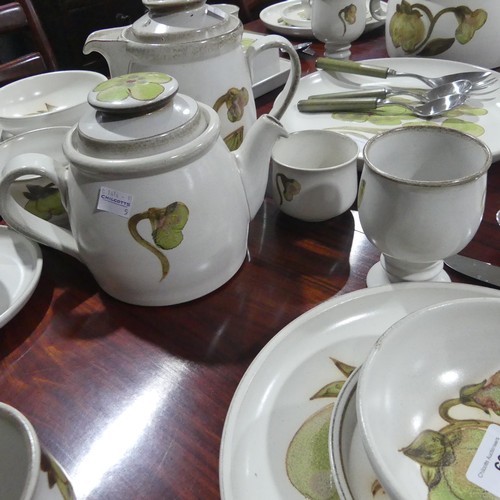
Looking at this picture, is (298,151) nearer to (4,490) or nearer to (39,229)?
(39,229)

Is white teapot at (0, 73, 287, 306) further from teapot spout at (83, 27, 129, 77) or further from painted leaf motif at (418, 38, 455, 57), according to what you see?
painted leaf motif at (418, 38, 455, 57)

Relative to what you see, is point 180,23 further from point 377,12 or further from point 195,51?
point 377,12

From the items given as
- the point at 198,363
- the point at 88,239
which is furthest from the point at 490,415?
the point at 88,239

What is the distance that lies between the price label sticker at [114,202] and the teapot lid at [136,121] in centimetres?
3

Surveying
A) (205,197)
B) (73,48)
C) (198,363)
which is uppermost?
(205,197)

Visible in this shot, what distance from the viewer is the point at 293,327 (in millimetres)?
377

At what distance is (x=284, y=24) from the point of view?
106cm

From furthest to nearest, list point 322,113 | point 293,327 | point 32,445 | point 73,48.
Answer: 1. point 73,48
2. point 322,113
3. point 293,327
4. point 32,445

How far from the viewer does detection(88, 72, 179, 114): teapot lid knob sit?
37cm

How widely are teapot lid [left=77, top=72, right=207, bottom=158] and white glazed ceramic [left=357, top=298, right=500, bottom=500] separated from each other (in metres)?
0.21

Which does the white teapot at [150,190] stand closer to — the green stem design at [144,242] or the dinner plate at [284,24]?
Result: the green stem design at [144,242]

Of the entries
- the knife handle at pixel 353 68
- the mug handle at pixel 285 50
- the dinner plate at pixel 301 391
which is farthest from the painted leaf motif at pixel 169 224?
the knife handle at pixel 353 68

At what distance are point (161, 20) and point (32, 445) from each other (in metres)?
0.41

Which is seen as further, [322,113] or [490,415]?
[322,113]
